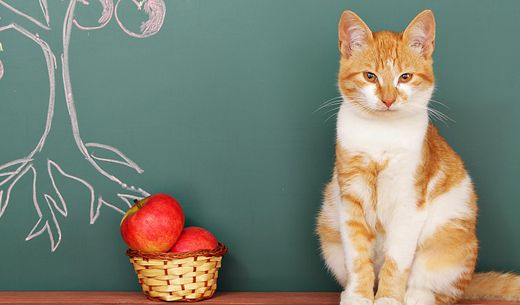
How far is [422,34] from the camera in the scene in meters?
1.52

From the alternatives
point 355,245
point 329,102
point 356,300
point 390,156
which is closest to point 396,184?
point 390,156

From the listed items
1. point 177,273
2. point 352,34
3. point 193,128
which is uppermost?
point 352,34

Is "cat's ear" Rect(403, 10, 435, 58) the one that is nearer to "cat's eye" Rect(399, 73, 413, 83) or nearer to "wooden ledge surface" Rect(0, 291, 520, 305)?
"cat's eye" Rect(399, 73, 413, 83)

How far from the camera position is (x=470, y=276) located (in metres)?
1.56

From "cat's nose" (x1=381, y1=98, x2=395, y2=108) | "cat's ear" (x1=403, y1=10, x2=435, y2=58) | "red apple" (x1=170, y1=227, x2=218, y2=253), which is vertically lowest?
"red apple" (x1=170, y1=227, x2=218, y2=253)

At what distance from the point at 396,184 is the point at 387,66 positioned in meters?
0.28

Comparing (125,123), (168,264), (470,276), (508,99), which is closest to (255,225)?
(168,264)

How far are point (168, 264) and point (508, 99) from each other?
1.06 meters

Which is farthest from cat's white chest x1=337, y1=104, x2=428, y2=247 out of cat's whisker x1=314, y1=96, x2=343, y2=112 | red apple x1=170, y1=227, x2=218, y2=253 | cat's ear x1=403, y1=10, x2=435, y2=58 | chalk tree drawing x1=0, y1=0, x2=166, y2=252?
chalk tree drawing x1=0, y1=0, x2=166, y2=252

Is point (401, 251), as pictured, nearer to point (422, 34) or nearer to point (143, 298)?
point (422, 34)

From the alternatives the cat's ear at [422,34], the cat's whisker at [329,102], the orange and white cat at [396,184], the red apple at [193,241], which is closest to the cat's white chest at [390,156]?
the orange and white cat at [396,184]

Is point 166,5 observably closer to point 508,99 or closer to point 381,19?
point 381,19

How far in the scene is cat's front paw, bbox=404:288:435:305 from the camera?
4.99 feet

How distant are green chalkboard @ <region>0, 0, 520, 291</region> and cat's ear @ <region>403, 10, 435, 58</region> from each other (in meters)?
0.31
